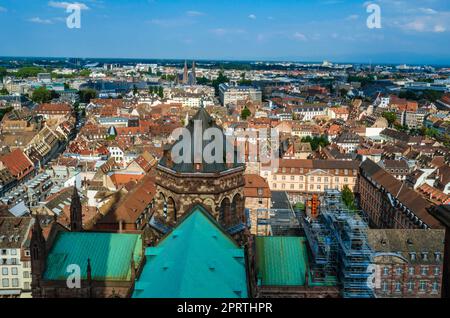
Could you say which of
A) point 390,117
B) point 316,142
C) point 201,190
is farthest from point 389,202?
point 390,117

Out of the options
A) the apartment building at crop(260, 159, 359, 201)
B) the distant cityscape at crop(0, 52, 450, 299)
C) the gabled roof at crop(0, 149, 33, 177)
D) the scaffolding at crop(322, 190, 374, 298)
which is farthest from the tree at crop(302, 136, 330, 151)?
the scaffolding at crop(322, 190, 374, 298)

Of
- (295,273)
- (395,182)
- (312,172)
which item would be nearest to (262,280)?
(295,273)

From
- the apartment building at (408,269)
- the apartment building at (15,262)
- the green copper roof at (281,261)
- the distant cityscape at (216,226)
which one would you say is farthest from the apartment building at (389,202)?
the apartment building at (15,262)

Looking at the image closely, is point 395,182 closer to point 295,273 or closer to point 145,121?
point 295,273

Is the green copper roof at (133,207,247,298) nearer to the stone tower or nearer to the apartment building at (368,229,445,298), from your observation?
the stone tower

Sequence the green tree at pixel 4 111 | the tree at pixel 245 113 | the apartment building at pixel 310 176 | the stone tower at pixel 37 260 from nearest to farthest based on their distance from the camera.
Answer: the stone tower at pixel 37 260 → the apartment building at pixel 310 176 → the green tree at pixel 4 111 → the tree at pixel 245 113

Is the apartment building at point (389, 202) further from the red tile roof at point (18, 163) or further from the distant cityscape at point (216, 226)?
the red tile roof at point (18, 163)
